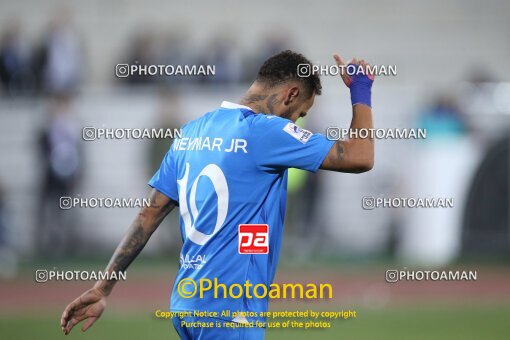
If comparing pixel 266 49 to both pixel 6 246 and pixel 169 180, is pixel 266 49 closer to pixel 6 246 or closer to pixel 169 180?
pixel 6 246

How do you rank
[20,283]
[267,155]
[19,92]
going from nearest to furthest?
[267,155]
[20,283]
[19,92]

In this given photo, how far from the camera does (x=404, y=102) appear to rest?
50.5 feet

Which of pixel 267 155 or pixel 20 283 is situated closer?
pixel 267 155

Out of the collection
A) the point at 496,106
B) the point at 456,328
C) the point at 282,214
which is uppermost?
the point at 496,106

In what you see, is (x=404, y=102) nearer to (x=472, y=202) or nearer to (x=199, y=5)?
(x=472, y=202)

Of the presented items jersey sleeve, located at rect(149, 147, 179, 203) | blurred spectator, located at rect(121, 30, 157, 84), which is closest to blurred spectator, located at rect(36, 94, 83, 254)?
blurred spectator, located at rect(121, 30, 157, 84)

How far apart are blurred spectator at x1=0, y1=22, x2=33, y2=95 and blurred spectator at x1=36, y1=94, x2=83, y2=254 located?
0.70 metres

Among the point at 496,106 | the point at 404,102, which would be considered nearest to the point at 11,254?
the point at 404,102

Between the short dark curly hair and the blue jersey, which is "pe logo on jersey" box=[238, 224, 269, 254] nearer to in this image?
the blue jersey

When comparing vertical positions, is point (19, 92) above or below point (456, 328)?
above

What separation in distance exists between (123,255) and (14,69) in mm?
10675

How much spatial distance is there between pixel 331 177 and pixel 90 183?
12.4ft

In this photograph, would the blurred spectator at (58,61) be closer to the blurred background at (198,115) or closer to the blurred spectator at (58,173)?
the blurred background at (198,115)

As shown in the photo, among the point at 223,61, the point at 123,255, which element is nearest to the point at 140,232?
the point at 123,255
